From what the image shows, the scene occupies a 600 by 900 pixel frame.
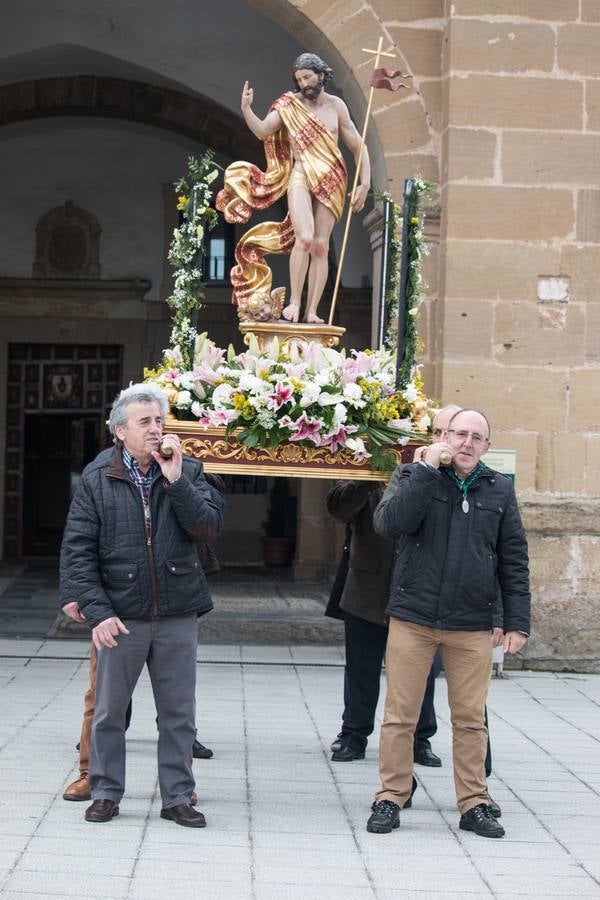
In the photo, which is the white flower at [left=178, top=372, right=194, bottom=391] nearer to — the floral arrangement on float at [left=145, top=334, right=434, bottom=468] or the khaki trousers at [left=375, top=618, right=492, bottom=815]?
the floral arrangement on float at [left=145, top=334, right=434, bottom=468]

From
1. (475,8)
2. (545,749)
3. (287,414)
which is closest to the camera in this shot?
(287,414)

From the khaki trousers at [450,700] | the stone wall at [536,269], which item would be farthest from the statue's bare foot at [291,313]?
the stone wall at [536,269]

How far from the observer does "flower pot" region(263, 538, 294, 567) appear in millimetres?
17469

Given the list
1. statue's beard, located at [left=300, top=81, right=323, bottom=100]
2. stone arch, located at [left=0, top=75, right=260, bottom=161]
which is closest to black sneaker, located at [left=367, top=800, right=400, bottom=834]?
statue's beard, located at [left=300, top=81, right=323, bottom=100]

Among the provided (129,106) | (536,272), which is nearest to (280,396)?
(536,272)

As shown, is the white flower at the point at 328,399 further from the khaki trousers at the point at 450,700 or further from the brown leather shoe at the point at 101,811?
the brown leather shoe at the point at 101,811

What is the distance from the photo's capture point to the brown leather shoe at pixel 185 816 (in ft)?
17.4

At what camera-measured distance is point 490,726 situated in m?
7.77

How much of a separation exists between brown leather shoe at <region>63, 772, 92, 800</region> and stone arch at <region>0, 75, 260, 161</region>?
1109 cm

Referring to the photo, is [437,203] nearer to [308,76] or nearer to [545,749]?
[308,76]

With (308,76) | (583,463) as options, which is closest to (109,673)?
(308,76)

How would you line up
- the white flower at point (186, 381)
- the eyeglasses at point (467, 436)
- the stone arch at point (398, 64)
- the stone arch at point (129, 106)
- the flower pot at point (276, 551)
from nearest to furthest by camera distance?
the eyeglasses at point (467, 436) → the white flower at point (186, 381) → the stone arch at point (398, 64) → the stone arch at point (129, 106) → the flower pot at point (276, 551)

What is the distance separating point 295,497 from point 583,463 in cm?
785

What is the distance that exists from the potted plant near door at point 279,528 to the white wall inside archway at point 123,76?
280 centimetres
